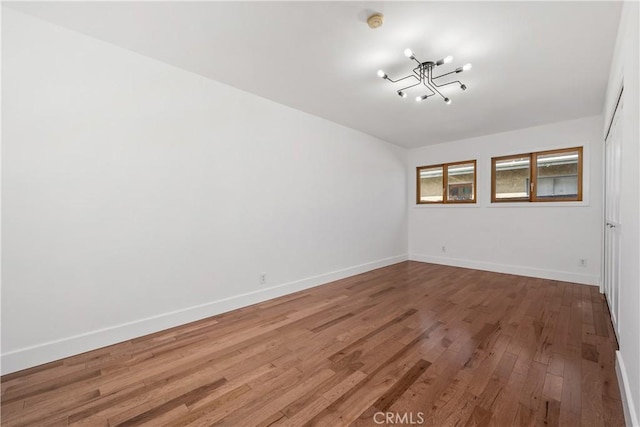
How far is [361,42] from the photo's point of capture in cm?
221

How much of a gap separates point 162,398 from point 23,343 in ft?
4.25

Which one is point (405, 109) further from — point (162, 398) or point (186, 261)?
point (162, 398)

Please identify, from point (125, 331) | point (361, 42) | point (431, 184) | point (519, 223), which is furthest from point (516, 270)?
point (125, 331)

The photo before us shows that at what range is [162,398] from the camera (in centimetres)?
163

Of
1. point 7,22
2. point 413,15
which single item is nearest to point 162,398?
point 7,22

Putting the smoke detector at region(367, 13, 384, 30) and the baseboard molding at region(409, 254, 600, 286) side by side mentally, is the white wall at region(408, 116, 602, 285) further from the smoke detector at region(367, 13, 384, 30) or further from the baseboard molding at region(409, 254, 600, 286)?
the smoke detector at region(367, 13, 384, 30)

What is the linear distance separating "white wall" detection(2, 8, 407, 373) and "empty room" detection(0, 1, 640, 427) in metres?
0.02

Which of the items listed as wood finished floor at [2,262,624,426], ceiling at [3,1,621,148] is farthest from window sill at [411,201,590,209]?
wood finished floor at [2,262,624,426]

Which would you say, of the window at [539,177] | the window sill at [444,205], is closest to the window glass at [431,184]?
the window sill at [444,205]

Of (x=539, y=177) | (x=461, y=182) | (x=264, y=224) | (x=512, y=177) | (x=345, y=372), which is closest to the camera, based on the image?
(x=345, y=372)

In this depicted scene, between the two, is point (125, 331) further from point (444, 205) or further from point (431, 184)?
point (431, 184)

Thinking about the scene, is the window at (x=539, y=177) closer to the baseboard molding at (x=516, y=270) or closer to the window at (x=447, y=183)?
the window at (x=447, y=183)

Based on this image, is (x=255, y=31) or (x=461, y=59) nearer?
(x=255, y=31)

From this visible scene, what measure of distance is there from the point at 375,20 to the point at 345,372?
2588 millimetres
